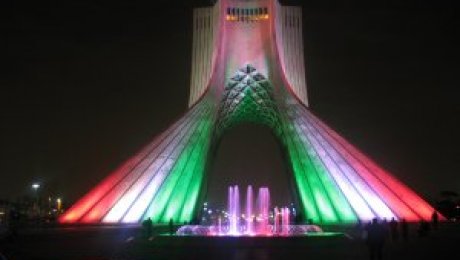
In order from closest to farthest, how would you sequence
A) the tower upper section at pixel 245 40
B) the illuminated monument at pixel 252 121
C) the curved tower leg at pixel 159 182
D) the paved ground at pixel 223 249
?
the paved ground at pixel 223 249 < the curved tower leg at pixel 159 182 < the illuminated monument at pixel 252 121 < the tower upper section at pixel 245 40

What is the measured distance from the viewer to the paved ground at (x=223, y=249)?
9.96 meters

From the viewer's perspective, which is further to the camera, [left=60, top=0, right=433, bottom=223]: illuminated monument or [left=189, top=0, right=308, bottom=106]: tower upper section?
[left=189, top=0, right=308, bottom=106]: tower upper section

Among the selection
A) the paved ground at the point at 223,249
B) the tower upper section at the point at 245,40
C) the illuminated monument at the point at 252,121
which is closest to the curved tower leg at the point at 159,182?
the illuminated monument at the point at 252,121

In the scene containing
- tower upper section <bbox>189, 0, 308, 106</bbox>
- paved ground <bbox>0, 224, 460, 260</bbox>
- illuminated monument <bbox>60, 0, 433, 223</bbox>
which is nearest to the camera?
paved ground <bbox>0, 224, 460, 260</bbox>

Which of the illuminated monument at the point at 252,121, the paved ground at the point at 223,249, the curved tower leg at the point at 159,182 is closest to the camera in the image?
the paved ground at the point at 223,249

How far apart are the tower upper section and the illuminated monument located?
0.04 m

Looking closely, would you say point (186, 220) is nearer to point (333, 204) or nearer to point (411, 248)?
point (333, 204)

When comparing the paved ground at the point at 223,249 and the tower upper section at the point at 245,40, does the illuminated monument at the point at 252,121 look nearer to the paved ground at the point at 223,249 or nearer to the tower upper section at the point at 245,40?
the tower upper section at the point at 245,40

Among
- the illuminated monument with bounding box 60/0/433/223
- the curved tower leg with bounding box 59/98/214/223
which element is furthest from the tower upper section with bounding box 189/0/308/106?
the curved tower leg with bounding box 59/98/214/223

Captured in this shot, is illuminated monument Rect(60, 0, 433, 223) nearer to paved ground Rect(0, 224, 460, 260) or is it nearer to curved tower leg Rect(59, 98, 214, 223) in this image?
curved tower leg Rect(59, 98, 214, 223)

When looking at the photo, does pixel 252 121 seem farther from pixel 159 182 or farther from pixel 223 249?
pixel 223 249

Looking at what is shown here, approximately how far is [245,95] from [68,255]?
1894cm

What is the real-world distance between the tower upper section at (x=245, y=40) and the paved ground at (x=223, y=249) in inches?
556

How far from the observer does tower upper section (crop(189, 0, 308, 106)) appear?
2697 centimetres
